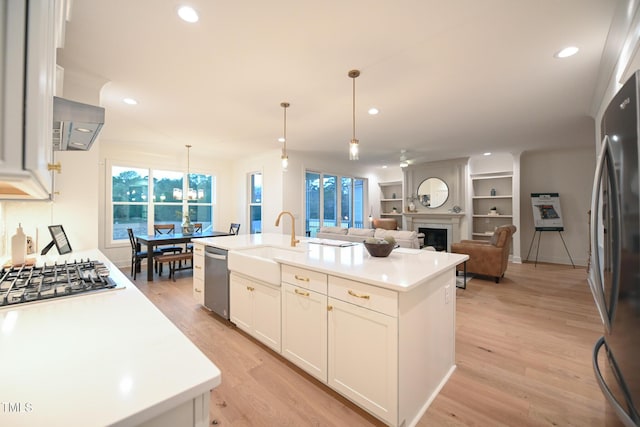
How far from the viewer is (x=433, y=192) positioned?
295 inches

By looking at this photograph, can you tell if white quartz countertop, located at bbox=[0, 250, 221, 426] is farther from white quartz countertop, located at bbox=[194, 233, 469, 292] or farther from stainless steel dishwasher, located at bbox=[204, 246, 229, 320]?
stainless steel dishwasher, located at bbox=[204, 246, 229, 320]

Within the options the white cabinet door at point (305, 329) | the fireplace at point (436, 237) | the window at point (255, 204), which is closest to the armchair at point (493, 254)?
the fireplace at point (436, 237)

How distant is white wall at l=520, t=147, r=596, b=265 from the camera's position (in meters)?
6.03

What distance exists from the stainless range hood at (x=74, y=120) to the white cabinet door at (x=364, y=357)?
1710mm

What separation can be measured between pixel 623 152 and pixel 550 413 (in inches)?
70.6

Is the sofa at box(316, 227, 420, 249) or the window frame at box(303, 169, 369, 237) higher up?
the window frame at box(303, 169, 369, 237)

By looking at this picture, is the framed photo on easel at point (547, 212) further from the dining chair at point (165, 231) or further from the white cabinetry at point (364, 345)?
the dining chair at point (165, 231)

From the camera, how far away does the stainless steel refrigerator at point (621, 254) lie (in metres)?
0.85

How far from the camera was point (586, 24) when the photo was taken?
2000mm

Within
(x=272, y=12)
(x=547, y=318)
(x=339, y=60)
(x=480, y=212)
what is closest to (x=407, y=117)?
(x=339, y=60)

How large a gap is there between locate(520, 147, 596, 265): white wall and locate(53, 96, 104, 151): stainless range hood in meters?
8.00

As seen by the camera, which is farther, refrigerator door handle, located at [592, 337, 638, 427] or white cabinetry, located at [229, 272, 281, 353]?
white cabinetry, located at [229, 272, 281, 353]

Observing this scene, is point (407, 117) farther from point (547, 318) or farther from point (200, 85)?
point (547, 318)

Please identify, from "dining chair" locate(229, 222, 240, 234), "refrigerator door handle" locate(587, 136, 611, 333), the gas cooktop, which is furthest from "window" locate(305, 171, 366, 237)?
"refrigerator door handle" locate(587, 136, 611, 333)
